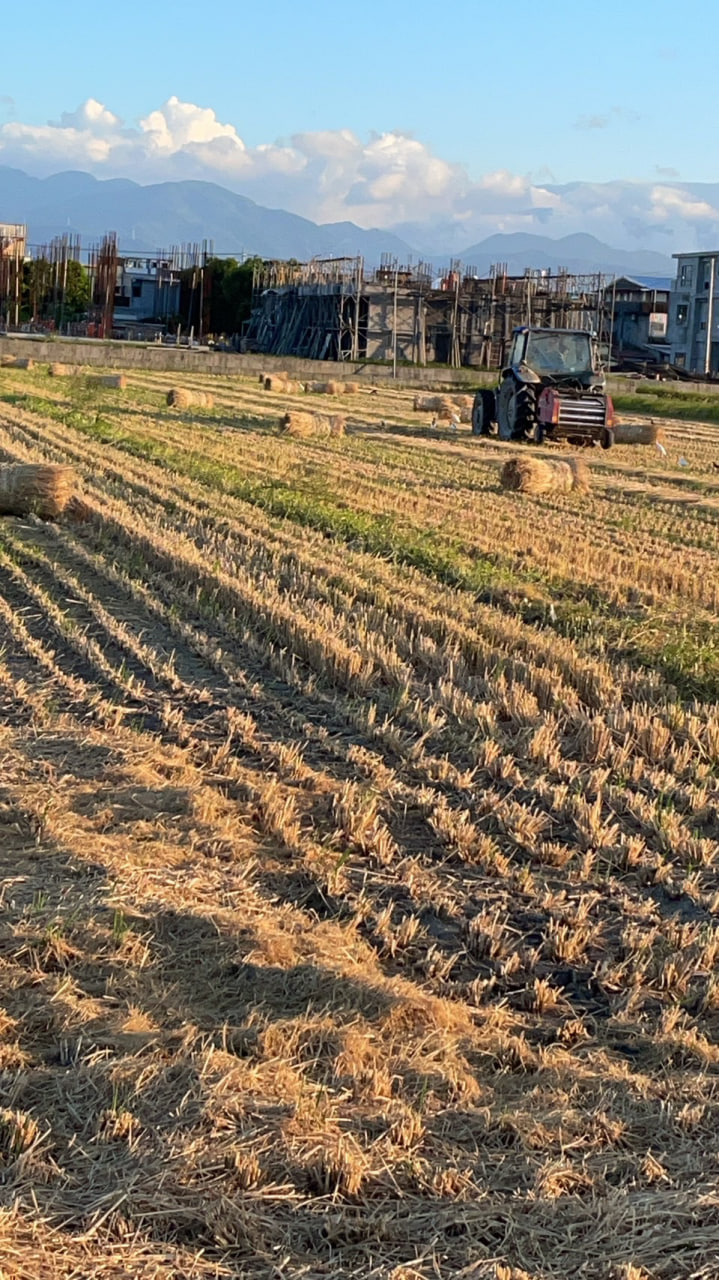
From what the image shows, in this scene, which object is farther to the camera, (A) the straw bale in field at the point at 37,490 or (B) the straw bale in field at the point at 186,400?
(B) the straw bale in field at the point at 186,400

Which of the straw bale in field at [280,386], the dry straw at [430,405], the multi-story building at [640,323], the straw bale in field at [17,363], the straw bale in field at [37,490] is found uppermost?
the multi-story building at [640,323]

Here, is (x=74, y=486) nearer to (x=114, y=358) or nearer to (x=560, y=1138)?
(x=560, y=1138)

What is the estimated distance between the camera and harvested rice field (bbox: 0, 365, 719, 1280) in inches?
128

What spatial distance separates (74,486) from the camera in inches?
615

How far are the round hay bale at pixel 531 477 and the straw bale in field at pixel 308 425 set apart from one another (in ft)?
23.7

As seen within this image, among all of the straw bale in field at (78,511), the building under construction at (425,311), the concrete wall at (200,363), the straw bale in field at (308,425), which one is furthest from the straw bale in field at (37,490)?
the building under construction at (425,311)

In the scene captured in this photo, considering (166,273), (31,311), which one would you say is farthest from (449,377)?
(166,273)

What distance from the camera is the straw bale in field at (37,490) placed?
13.7 meters

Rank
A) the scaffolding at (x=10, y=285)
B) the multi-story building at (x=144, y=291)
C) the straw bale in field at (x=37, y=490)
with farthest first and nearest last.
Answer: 1. the multi-story building at (x=144, y=291)
2. the scaffolding at (x=10, y=285)
3. the straw bale in field at (x=37, y=490)

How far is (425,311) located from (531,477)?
54.4 meters

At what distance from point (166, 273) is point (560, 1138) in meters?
102

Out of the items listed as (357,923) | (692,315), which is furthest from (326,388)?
(692,315)

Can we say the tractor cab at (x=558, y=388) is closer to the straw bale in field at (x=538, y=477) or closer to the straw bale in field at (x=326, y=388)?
the straw bale in field at (x=538, y=477)

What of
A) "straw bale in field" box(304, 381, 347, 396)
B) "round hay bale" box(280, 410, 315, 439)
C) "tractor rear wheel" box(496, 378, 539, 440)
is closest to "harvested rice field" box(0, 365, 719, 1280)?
"tractor rear wheel" box(496, 378, 539, 440)
